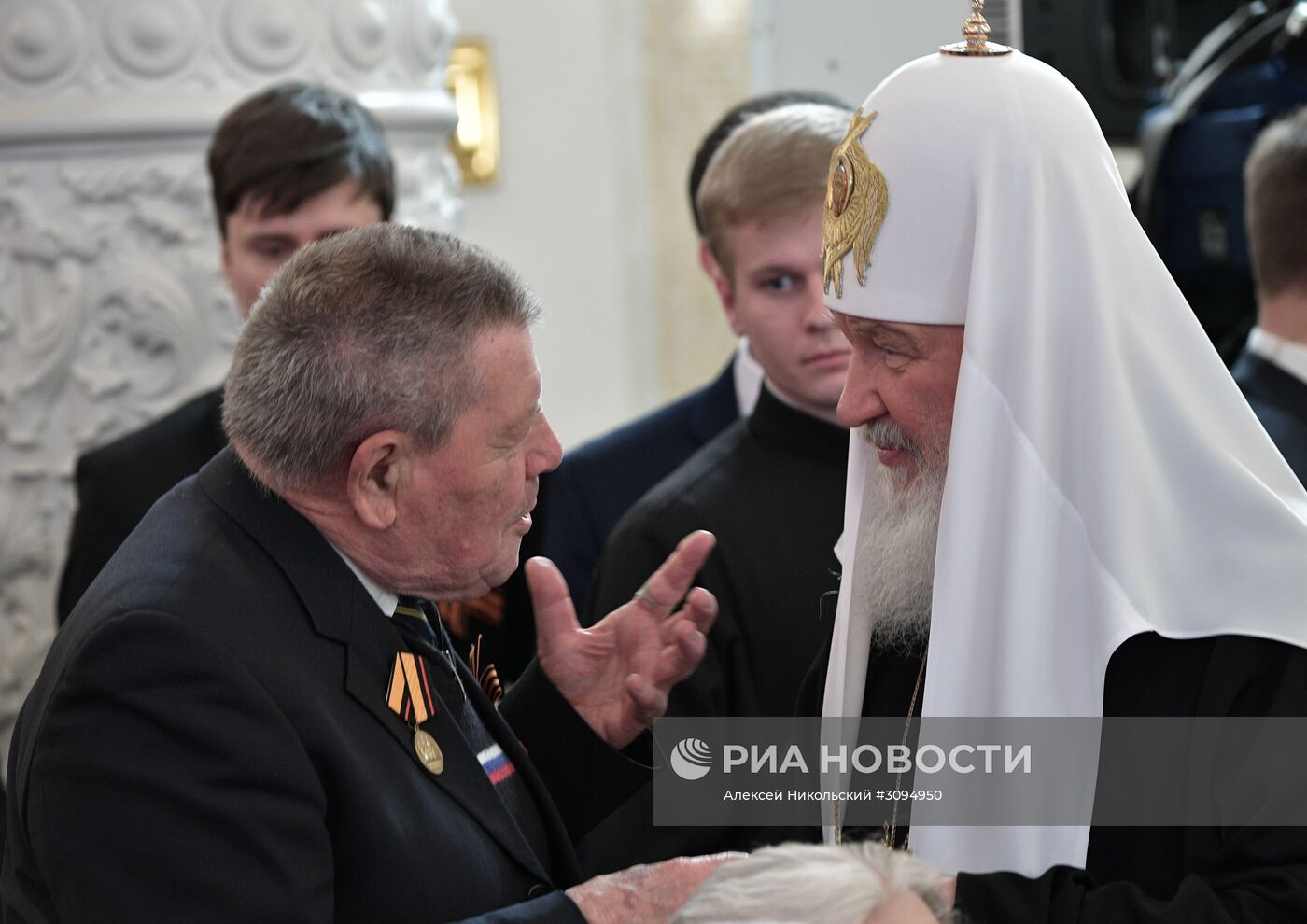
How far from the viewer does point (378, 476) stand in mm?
2029

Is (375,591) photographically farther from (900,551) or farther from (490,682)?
(900,551)

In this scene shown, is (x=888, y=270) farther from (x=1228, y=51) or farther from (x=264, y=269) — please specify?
(x=1228, y=51)

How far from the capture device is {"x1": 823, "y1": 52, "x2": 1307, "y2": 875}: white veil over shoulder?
6.19 ft

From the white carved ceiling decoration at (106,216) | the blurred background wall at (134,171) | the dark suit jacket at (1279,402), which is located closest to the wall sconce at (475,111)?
the blurred background wall at (134,171)

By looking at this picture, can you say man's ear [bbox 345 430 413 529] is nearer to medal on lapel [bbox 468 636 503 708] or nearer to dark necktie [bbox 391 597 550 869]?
dark necktie [bbox 391 597 550 869]

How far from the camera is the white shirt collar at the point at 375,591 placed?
2.07 m

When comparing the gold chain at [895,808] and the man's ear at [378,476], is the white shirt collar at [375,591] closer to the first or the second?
the man's ear at [378,476]

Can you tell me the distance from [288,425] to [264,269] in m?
1.48

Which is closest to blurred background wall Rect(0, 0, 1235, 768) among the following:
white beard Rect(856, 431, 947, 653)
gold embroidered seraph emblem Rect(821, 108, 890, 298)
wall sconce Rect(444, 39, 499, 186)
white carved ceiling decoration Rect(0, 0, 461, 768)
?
white carved ceiling decoration Rect(0, 0, 461, 768)

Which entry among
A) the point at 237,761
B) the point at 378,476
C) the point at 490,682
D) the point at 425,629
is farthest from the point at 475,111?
the point at 237,761

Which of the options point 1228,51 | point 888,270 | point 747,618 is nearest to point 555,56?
point 1228,51

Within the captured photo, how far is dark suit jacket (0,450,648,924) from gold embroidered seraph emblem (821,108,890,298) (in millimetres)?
841

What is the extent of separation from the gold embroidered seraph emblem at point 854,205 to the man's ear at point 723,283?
90cm

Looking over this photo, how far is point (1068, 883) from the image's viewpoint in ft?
6.11
